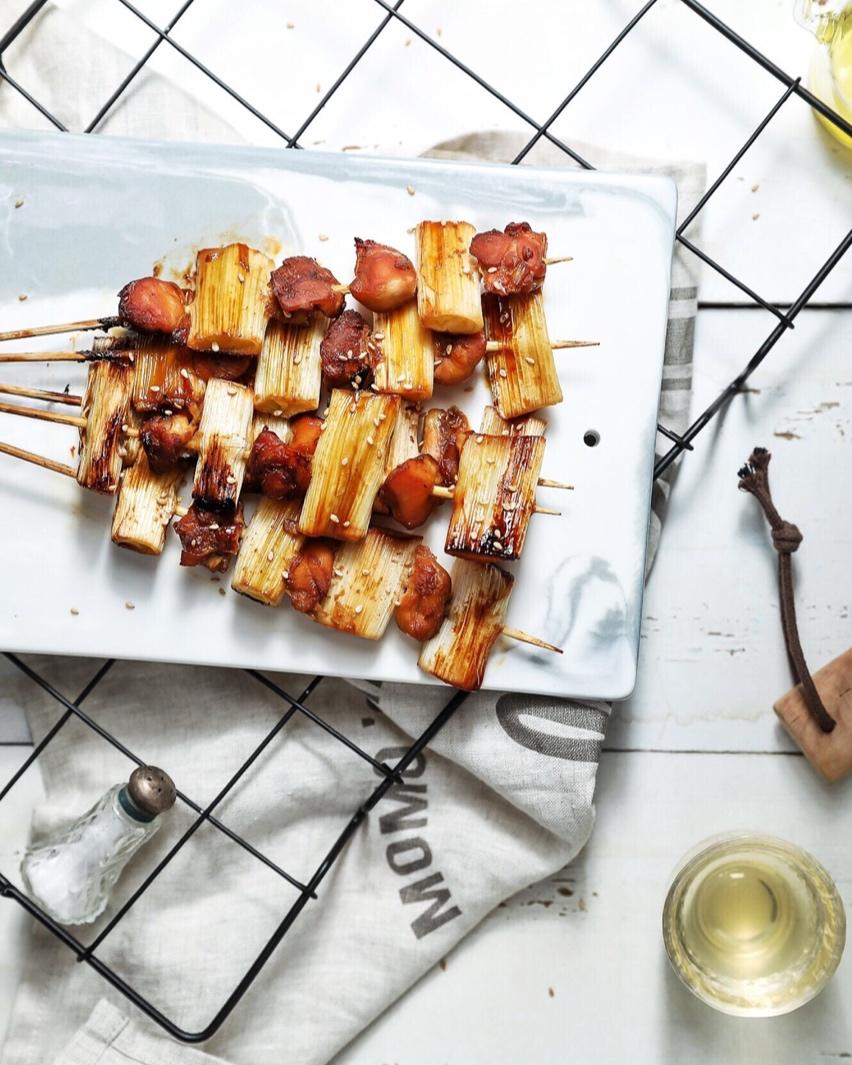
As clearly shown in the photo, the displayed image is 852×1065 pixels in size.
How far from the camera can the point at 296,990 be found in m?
2.48

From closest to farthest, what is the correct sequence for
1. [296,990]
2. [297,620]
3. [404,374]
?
[404,374] → [297,620] → [296,990]

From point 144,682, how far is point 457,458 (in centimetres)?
94

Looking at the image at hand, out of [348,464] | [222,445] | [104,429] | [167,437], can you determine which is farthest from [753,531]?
[104,429]

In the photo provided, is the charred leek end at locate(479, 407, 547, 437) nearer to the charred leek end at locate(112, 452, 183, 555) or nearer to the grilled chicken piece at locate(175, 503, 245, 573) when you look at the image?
the grilled chicken piece at locate(175, 503, 245, 573)

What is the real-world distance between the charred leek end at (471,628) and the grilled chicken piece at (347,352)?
463 millimetres

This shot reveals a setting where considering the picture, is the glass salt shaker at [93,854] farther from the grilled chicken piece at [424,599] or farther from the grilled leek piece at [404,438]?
the grilled leek piece at [404,438]

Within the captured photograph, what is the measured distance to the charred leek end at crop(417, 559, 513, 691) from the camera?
87.4 inches

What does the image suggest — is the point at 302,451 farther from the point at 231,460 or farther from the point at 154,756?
the point at 154,756

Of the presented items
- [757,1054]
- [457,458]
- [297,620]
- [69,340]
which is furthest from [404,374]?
[757,1054]

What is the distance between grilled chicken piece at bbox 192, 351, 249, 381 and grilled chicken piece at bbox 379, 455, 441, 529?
40 centimetres

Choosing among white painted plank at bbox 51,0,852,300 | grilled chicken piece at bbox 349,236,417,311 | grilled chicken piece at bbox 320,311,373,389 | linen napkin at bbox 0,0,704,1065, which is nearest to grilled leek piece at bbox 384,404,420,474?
grilled chicken piece at bbox 320,311,373,389

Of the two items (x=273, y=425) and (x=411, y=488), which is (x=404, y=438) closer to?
(x=411, y=488)

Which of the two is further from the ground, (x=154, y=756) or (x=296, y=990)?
(x=154, y=756)

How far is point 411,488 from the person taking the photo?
2121 mm
